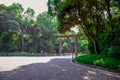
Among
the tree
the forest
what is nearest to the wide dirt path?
the forest

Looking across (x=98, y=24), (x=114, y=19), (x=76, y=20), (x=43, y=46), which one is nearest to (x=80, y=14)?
(x=76, y=20)

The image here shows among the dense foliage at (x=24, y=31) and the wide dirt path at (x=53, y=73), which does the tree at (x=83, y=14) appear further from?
the dense foliage at (x=24, y=31)

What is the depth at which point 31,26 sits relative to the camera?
131 ft

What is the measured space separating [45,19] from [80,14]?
91.1 ft

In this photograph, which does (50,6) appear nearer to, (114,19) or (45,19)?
(114,19)

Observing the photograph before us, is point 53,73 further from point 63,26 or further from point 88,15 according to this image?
point 88,15

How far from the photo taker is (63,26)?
18.8 m

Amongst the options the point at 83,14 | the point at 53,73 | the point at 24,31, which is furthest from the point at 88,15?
the point at 24,31

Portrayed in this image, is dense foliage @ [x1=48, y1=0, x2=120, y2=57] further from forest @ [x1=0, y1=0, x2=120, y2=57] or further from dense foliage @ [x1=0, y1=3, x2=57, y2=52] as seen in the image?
dense foliage @ [x1=0, y1=3, x2=57, y2=52]

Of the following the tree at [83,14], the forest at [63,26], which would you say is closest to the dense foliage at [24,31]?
the forest at [63,26]

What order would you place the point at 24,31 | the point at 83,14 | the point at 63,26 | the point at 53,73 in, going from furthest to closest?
the point at 24,31, the point at 63,26, the point at 83,14, the point at 53,73

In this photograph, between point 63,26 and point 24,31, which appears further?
point 24,31

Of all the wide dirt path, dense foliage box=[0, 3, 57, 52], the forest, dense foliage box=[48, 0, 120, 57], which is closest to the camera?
the wide dirt path

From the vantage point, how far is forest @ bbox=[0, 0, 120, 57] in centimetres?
1537
